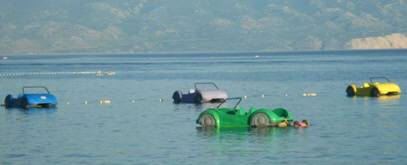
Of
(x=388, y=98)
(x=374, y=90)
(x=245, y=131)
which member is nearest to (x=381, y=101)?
(x=388, y=98)

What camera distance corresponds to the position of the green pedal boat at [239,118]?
1697 inches

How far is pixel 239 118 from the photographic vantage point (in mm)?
43500

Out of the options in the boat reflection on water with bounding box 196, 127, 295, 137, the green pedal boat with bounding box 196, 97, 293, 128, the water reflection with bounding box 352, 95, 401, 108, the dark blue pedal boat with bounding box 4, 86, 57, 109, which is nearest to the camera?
the boat reflection on water with bounding box 196, 127, 295, 137

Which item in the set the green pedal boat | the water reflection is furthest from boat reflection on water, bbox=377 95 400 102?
the green pedal boat

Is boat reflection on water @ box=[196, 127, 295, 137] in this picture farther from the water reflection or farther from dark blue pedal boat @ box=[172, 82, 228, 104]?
dark blue pedal boat @ box=[172, 82, 228, 104]

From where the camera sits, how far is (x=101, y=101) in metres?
67.6

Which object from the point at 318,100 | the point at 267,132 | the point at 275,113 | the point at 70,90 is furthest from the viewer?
the point at 70,90

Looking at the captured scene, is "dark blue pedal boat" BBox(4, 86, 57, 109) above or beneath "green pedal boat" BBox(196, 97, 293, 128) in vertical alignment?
above

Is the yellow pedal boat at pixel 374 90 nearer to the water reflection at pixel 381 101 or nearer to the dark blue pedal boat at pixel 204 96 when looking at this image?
the water reflection at pixel 381 101

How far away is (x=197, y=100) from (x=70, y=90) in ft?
87.0

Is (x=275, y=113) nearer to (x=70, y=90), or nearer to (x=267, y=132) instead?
(x=267, y=132)

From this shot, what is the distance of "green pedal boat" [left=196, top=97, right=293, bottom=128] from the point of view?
43.1 m

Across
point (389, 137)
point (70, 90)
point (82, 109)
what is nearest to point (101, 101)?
point (82, 109)

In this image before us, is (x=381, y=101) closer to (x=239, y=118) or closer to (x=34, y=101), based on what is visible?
(x=34, y=101)
